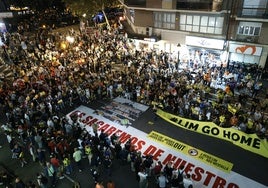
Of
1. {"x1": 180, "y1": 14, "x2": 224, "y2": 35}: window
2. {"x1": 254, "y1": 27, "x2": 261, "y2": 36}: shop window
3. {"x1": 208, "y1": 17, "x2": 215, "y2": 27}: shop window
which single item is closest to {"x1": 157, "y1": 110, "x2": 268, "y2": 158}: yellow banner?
{"x1": 254, "y1": 27, "x2": 261, "y2": 36}: shop window

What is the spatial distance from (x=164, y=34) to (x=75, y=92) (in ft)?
51.7

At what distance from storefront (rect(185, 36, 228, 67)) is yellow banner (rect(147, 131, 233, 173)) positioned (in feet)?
41.6

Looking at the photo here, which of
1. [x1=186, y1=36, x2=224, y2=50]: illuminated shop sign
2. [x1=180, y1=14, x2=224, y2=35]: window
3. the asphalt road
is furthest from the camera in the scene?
[x1=180, y1=14, x2=224, y2=35]: window

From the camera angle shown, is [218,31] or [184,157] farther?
[218,31]

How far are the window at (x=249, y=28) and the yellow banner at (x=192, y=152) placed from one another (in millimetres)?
15764

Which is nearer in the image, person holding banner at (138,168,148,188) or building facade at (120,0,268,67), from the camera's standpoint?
person holding banner at (138,168,148,188)

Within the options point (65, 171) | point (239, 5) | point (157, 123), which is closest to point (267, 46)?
point (239, 5)

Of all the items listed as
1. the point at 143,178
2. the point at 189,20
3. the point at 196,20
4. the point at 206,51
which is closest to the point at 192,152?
the point at 143,178

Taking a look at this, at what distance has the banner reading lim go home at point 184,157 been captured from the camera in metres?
13.5

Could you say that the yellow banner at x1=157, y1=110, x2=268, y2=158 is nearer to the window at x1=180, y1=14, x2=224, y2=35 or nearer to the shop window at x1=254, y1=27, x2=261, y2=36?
the shop window at x1=254, y1=27, x2=261, y2=36

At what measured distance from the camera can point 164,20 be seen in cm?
3062

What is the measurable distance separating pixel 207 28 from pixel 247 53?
5383mm

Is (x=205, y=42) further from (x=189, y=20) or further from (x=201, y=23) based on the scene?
(x=189, y=20)

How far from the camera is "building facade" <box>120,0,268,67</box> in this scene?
24.3m
